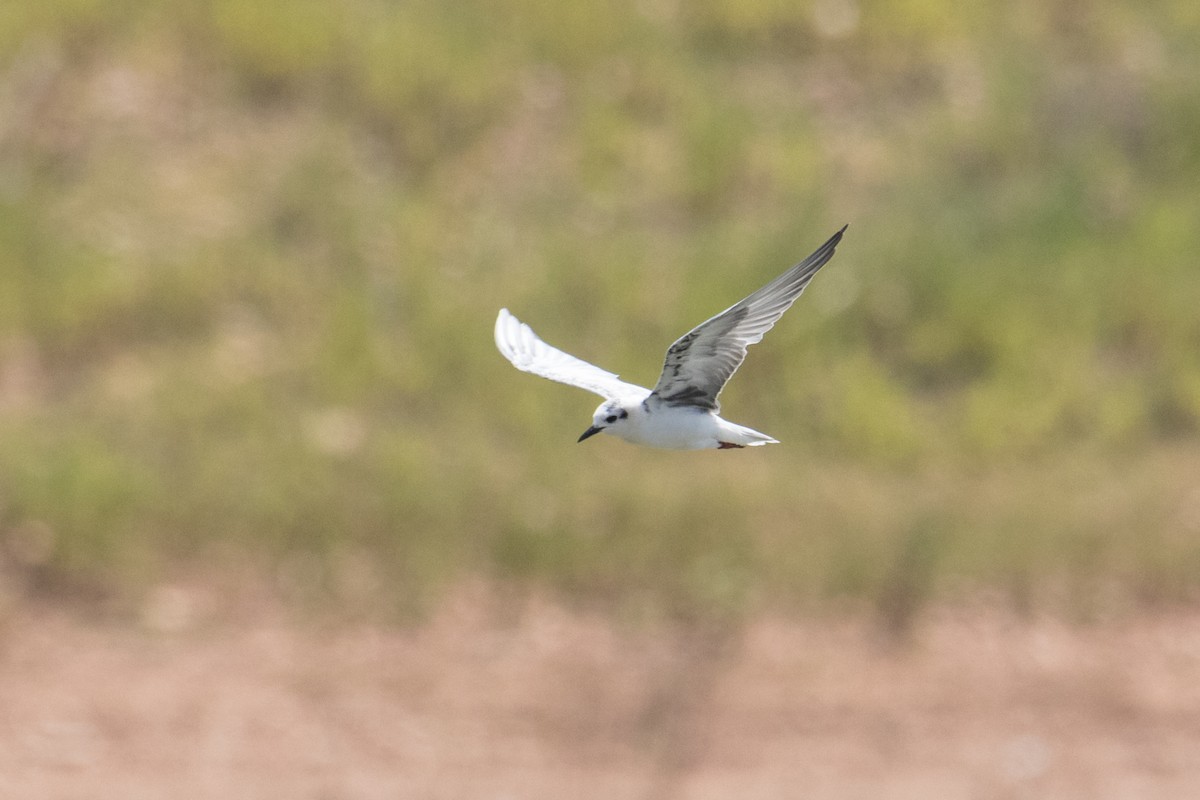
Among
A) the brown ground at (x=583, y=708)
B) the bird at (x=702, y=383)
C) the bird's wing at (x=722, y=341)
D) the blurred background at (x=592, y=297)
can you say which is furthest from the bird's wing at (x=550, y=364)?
the blurred background at (x=592, y=297)

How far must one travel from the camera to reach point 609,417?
5.39 metres

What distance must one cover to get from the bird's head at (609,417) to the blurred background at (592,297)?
385cm

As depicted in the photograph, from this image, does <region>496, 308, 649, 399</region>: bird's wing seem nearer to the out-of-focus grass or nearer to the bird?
the bird

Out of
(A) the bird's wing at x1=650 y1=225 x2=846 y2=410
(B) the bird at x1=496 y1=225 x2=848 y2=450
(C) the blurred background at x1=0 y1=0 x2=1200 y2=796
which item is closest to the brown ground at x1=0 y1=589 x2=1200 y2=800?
(C) the blurred background at x1=0 y1=0 x2=1200 y2=796

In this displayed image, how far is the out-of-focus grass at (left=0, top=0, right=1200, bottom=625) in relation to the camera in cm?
924

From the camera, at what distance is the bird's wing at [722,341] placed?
512cm

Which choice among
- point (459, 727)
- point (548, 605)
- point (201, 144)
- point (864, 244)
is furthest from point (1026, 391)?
point (201, 144)

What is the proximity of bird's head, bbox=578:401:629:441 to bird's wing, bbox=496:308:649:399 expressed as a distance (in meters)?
0.21

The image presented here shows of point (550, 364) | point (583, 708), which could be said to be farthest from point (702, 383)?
point (583, 708)

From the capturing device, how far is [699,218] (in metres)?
10.8

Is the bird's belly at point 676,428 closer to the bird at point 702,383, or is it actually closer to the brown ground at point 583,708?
the bird at point 702,383

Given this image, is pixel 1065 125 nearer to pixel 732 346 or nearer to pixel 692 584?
pixel 692 584

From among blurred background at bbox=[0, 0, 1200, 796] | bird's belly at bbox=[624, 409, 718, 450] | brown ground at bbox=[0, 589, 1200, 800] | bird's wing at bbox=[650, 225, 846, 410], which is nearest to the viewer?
bird's wing at bbox=[650, 225, 846, 410]

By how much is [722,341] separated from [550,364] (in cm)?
97
